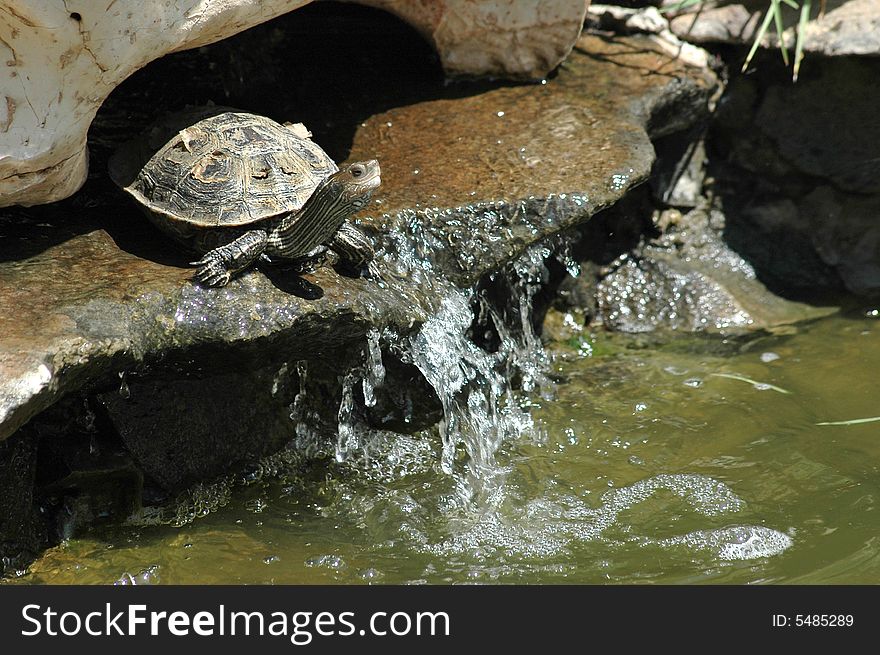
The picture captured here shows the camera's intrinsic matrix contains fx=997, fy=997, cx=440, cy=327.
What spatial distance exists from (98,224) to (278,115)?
1.30 m

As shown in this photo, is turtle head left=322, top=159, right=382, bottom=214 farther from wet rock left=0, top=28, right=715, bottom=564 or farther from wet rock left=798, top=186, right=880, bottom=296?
wet rock left=798, top=186, right=880, bottom=296

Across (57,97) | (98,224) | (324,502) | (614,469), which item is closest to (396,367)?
(324,502)

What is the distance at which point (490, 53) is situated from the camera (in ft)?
18.4

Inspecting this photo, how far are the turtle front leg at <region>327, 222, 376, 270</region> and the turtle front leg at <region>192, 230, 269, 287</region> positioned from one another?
1.17 ft

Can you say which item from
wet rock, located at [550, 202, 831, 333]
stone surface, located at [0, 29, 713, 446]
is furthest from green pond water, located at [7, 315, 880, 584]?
stone surface, located at [0, 29, 713, 446]

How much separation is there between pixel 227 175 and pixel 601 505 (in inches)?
78.6

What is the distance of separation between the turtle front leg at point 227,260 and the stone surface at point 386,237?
2.1 inches

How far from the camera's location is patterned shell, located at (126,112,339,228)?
3.91m

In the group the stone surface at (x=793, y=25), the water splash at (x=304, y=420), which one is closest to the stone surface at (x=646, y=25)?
the stone surface at (x=793, y=25)

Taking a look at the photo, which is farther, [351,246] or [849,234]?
[849,234]

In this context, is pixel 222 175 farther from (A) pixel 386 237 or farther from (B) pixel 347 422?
(B) pixel 347 422

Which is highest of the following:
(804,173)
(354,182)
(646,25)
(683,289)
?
(646,25)

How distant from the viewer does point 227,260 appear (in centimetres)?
383

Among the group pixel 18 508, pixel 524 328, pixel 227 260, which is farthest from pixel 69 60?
pixel 524 328
